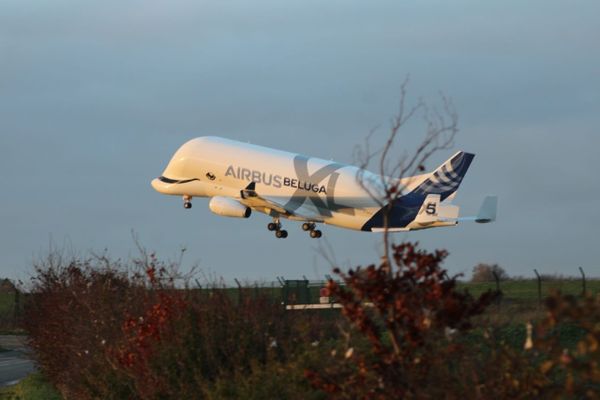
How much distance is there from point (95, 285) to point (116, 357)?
8925mm

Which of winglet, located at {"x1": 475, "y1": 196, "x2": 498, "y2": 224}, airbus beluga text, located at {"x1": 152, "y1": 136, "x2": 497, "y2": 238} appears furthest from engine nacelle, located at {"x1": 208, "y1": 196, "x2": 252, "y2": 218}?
winglet, located at {"x1": 475, "y1": 196, "x2": 498, "y2": 224}

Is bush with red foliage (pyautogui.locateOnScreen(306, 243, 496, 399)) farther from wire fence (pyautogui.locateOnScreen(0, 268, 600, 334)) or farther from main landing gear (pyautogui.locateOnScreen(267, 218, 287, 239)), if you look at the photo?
main landing gear (pyautogui.locateOnScreen(267, 218, 287, 239))

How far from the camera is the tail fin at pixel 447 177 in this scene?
59719 millimetres

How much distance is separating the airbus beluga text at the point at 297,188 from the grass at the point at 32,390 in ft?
96.8

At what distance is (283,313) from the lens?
55.9 ft

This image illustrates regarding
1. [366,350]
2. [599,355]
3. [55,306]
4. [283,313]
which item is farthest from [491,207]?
[599,355]

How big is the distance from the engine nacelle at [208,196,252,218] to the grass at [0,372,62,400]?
3261 cm

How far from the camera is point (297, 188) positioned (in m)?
62.3

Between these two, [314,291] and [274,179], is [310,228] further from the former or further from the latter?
[314,291]

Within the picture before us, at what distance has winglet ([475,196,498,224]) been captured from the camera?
57809 mm

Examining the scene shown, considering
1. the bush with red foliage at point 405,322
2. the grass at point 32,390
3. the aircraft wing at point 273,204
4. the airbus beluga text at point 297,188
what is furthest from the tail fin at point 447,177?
the bush with red foliage at point 405,322

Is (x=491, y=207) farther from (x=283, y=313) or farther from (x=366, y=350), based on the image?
(x=366, y=350)

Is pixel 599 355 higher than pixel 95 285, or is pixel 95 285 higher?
pixel 95 285

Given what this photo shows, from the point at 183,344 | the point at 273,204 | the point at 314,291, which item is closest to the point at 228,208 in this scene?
the point at 273,204
